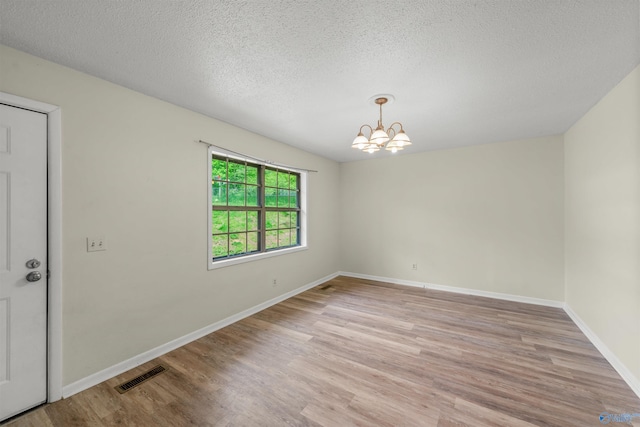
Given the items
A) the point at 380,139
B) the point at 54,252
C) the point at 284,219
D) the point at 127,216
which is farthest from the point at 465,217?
the point at 54,252

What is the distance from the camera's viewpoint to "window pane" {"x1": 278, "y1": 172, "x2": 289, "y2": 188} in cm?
416

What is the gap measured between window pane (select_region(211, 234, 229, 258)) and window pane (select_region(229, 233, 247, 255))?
0.08 metres

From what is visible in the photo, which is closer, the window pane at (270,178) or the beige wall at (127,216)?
the beige wall at (127,216)

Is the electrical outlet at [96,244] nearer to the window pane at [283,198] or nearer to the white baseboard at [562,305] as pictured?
the window pane at [283,198]

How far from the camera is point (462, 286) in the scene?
4242 mm

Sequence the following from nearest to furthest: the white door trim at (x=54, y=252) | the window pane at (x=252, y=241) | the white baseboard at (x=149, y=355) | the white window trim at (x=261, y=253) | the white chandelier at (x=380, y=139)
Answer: the white door trim at (x=54, y=252)
the white baseboard at (x=149, y=355)
the white chandelier at (x=380, y=139)
the white window trim at (x=261, y=253)
the window pane at (x=252, y=241)

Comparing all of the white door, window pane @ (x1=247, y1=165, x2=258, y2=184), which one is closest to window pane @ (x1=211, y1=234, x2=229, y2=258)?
window pane @ (x1=247, y1=165, x2=258, y2=184)

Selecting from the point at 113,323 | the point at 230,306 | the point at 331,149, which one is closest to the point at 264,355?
the point at 230,306

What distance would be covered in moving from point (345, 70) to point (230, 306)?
2895mm

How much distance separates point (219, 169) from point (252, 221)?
2.92 feet

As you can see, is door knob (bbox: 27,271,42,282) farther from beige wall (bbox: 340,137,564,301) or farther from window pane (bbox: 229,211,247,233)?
beige wall (bbox: 340,137,564,301)

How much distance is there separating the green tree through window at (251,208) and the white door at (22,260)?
1.42m

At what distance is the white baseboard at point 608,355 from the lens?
189 centimetres

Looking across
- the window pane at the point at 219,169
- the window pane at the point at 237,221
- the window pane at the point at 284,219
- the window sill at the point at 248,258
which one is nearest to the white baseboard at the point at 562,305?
the window sill at the point at 248,258
